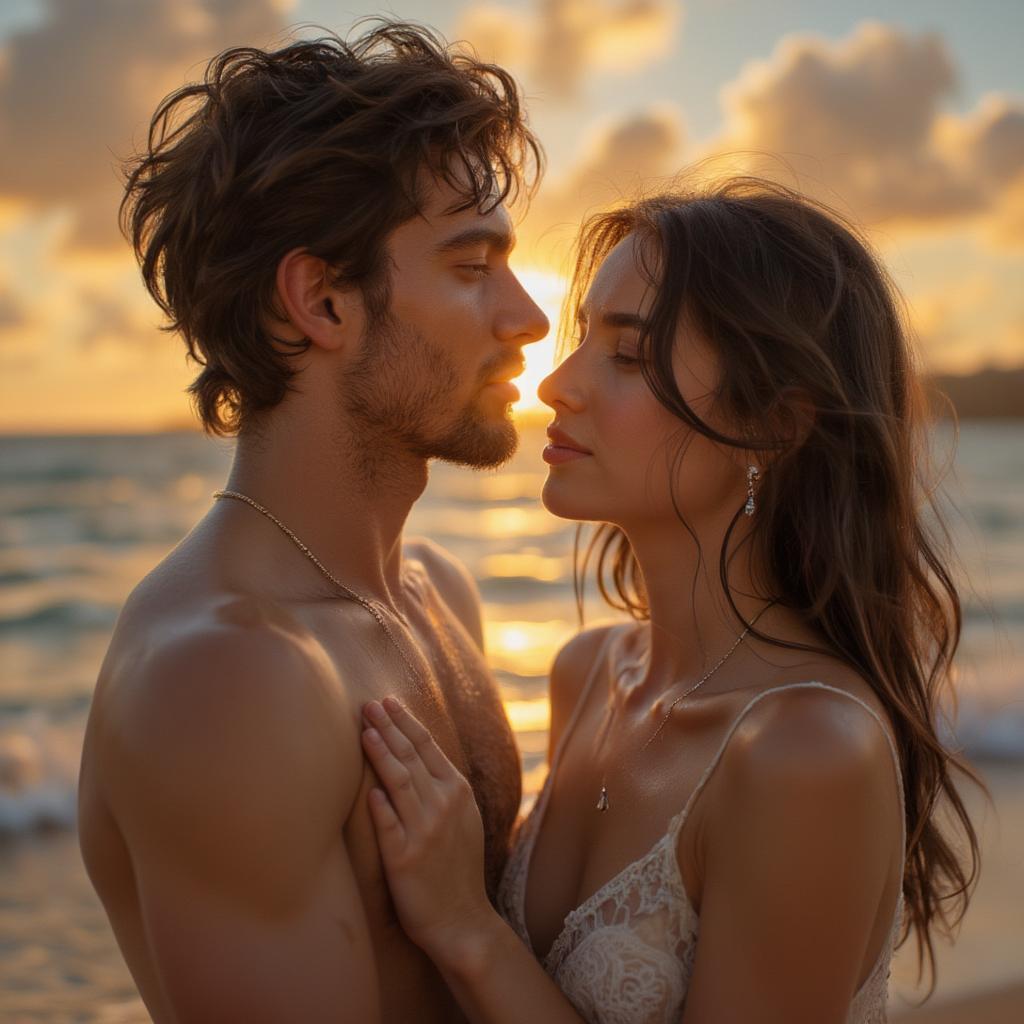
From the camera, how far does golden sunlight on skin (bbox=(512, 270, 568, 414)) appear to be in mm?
3752

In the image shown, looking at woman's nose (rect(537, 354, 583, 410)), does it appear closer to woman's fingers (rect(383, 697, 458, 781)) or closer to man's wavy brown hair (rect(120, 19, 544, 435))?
man's wavy brown hair (rect(120, 19, 544, 435))

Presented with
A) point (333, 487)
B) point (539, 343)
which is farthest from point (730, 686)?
point (539, 343)

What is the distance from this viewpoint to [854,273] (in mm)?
3176

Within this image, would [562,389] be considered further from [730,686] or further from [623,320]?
[730,686]

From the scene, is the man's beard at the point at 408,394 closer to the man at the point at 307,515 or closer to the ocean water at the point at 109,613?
the man at the point at 307,515

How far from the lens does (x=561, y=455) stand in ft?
10.7

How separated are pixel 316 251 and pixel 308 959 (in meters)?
1.92

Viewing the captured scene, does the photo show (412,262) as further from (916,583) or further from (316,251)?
(916,583)

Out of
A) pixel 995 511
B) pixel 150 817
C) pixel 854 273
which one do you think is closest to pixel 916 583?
pixel 854 273

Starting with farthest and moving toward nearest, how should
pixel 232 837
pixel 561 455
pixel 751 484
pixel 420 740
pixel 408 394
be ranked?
pixel 408 394
pixel 561 455
pixel 751 484
pixel 420 740
pixel 232 837

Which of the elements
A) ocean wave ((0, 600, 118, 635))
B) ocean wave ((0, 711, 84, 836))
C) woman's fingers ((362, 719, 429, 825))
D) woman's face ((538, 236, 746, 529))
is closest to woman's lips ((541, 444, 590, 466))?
woman's face ((538, 236, 746, 529))

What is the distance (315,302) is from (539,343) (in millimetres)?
755

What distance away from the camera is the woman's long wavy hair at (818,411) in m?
3.03

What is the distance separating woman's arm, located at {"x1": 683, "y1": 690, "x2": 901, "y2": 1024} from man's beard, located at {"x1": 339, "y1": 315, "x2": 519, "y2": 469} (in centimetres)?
143
